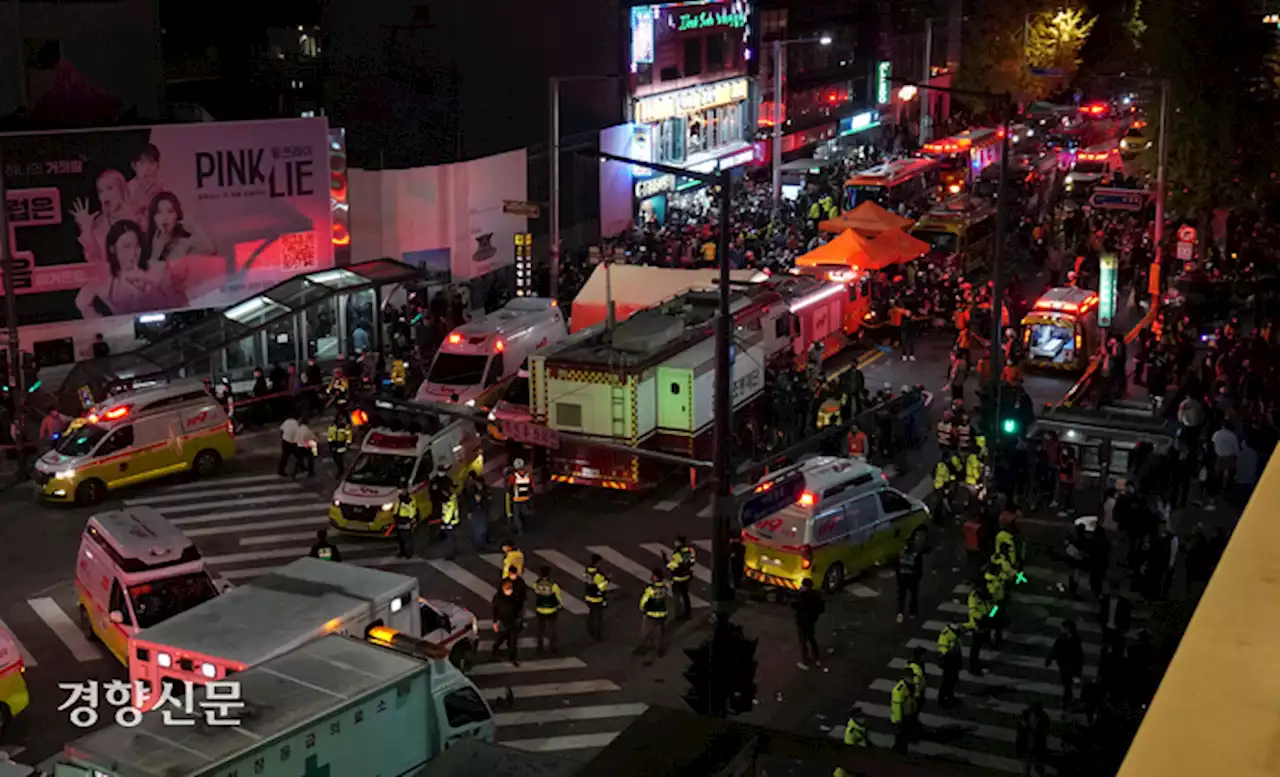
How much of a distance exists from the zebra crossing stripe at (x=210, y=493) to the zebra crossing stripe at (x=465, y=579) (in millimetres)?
5289

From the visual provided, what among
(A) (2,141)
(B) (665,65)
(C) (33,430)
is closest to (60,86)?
(A) (2,141)

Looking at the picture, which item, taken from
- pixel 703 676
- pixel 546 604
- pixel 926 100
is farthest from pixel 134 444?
pixel 926 100

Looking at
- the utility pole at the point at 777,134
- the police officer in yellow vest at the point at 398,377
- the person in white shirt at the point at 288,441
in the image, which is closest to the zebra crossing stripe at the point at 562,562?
the person in white shirt at the point at 288,441

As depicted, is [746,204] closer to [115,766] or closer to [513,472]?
[513,472]

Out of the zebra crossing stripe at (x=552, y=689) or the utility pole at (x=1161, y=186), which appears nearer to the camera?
the zebra crossing stripe at (x=552, y=689)

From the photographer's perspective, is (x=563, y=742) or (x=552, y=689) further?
(x=552, y=689)

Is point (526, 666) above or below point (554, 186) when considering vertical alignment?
below

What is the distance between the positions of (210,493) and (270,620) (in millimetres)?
12515

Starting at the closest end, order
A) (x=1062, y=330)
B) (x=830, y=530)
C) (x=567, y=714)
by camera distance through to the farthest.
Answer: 1. (x=567, y=714)
2. (x=830, y=530)
3. (x=1062, y=330)

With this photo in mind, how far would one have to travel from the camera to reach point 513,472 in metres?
27.4

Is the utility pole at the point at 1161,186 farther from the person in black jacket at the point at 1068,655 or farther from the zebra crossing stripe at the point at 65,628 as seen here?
the zebra crossing stripe at the point at 65,628

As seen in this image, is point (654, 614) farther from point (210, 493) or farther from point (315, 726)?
point (210, 493)

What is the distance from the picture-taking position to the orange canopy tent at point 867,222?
45188mm

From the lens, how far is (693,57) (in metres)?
61.8
